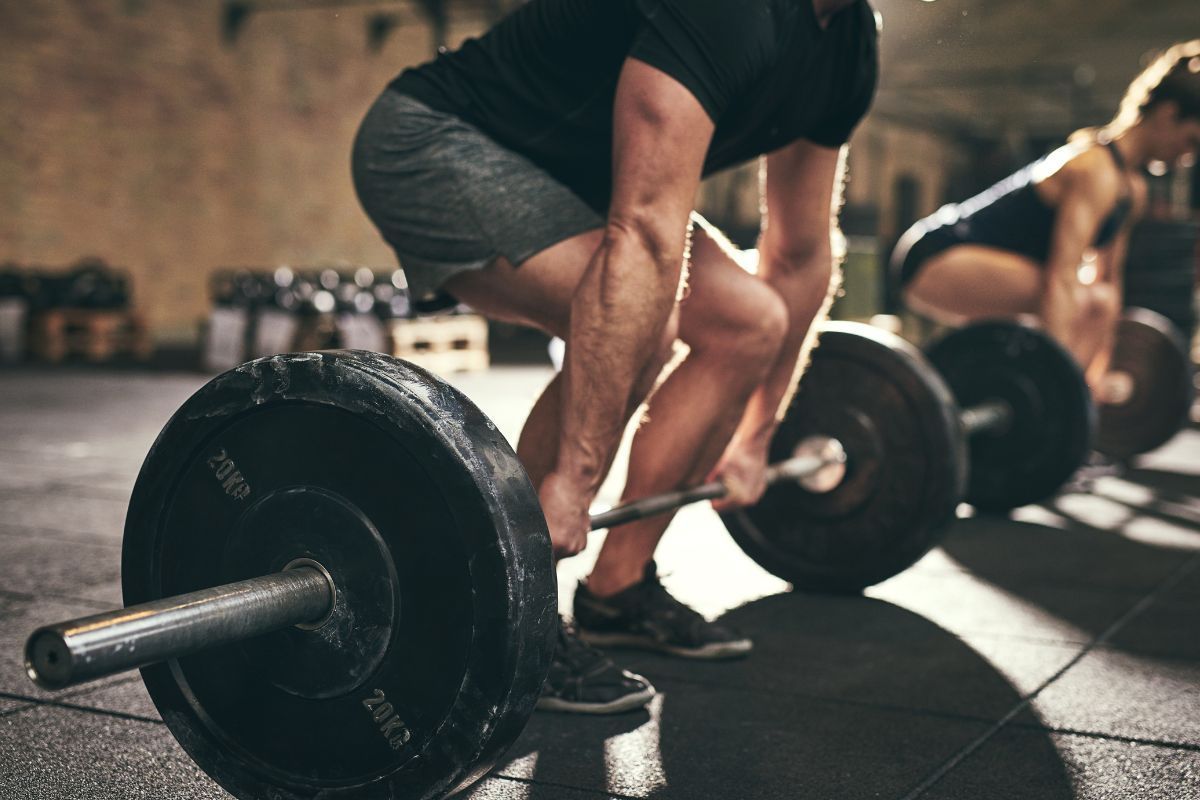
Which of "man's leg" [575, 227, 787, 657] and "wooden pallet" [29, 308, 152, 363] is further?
"wooden pallet" [29, 308, 152, 363]

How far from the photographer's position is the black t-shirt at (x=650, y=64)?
125cm

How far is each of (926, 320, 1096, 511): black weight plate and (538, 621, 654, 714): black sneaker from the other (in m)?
1.55

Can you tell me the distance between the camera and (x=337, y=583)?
99 centimetres

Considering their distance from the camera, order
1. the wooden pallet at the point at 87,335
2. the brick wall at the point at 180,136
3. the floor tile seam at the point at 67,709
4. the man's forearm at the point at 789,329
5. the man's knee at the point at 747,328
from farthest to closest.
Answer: the brick wall at the point at 180,136
the wooden pallet at the point at 87,335
the man's forearm at the point at 789,329
the man's knee at the point at 747,328
the floor tile seam at the point at 67,709

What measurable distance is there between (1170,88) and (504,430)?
231 cm

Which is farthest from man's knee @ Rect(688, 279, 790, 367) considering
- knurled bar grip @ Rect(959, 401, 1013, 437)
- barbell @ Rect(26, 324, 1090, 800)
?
knurled bar grip @ Rect(959, 401, 1013, 437)

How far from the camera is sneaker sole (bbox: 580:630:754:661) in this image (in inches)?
63.2

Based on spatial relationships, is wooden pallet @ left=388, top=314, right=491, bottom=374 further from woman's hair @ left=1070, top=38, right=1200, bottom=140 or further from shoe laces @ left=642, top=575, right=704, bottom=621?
shoe laces @ left=642, top=575, right=704, bottom=621

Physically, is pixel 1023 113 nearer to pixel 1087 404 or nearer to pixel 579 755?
pixel 1087 404

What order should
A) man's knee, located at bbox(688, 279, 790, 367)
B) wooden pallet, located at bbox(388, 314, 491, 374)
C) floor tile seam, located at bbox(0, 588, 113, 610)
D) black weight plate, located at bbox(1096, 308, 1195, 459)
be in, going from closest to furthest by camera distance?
1. man's knee, located at bbox(688, 279, 790, 367)
2. floor tile seam, located at bbox(0, 588, 113, 610)
3. black weight plate, located at bbox(1096, 308, 1195, 459)
4. wooden pallet, located at bbox(388, 314, 491, 374)

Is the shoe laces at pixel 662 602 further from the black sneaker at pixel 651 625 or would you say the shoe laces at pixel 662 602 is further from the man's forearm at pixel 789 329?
the man's forearm at pixel 789 329

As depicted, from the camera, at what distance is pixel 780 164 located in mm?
1677

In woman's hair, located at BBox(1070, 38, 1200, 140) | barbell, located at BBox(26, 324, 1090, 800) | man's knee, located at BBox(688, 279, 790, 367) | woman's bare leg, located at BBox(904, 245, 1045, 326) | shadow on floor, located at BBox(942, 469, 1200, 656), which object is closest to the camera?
barbell, located at BBox(26, 324, 1090, 800)

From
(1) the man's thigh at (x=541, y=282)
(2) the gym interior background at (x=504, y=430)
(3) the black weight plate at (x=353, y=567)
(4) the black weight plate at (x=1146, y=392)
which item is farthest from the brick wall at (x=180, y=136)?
(3) the black weight plate at (x=353, y=567)
